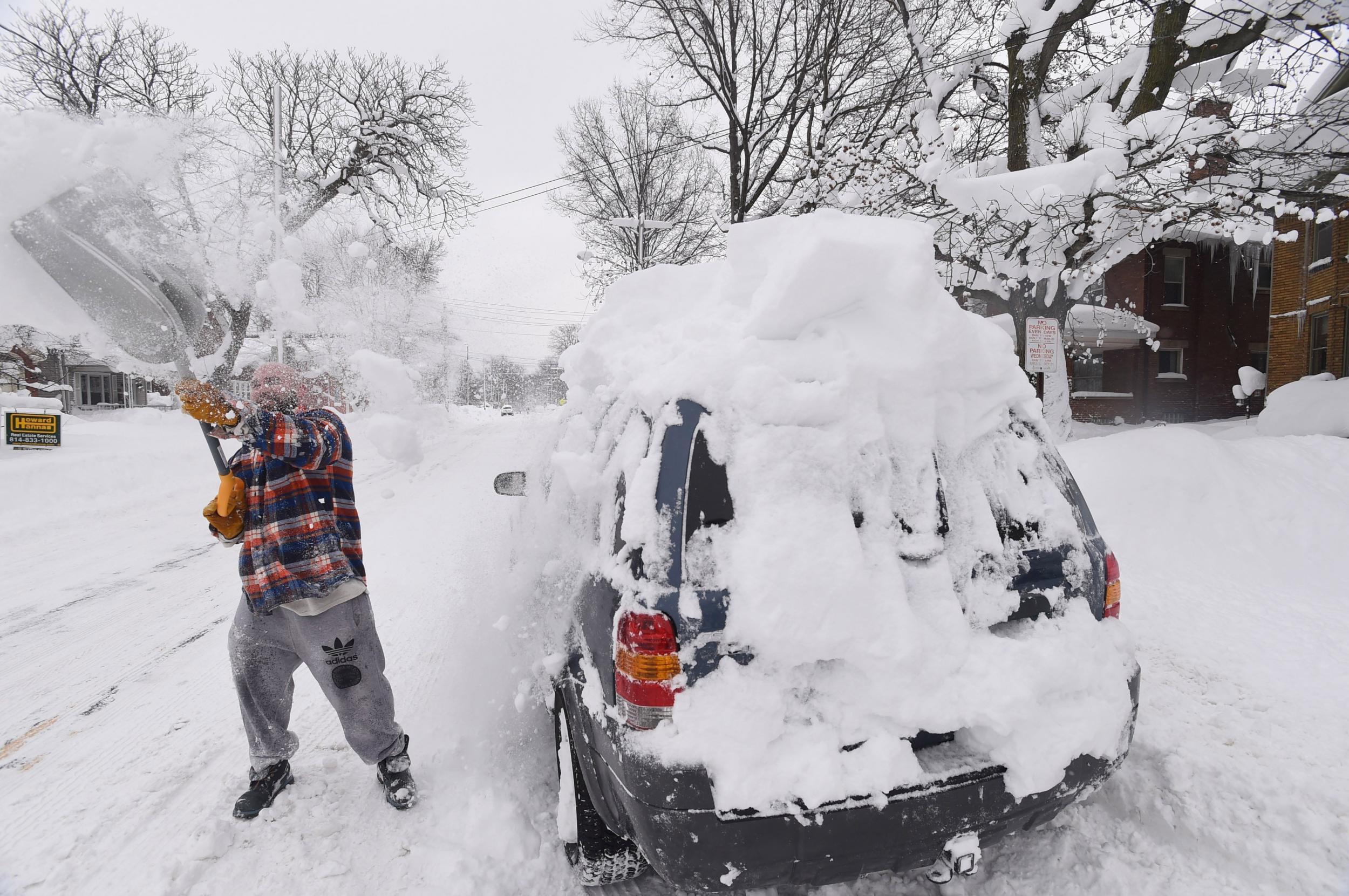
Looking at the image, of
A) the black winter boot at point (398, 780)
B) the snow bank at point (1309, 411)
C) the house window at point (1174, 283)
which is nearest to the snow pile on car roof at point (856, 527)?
the black winter boot at point (398, 780)

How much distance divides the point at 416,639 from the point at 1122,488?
21.0ft

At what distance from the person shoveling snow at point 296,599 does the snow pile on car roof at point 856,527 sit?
1035 mm

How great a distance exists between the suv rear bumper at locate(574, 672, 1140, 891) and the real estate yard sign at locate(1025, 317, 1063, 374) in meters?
6.62

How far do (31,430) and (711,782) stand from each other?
17.2 meters

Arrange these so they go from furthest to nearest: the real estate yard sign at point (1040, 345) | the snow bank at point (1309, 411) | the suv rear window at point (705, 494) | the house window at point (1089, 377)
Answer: the house window at point (1089, 377) < the snow bank at point (1309, 411) < the real estate yard sign at point (1040, 345) < the suv rear window at point (705, 494)

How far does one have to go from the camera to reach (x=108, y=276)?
347 centimetres

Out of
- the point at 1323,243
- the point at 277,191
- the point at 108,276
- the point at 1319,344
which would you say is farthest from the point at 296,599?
the point at 1323,243

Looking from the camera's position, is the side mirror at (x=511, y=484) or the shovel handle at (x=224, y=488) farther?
the side mirror at (x=511, y=484)

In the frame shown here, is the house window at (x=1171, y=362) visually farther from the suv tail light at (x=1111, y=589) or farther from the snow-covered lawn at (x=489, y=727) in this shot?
the suv tail light at (x=1111, y=589)

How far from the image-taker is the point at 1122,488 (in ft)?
20.5

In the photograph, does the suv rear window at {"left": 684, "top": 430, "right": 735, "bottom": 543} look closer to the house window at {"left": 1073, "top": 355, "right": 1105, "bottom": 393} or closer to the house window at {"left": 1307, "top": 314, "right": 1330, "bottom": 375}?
the house window at {"left": 1307, "top": 314, "right": 1330, "bottom": 375}

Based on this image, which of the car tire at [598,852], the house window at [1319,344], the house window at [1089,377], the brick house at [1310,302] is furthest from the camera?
the house window at [1089,377]

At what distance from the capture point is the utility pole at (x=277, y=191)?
50.6 feet

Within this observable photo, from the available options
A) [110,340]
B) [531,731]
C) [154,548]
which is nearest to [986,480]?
[531,731]
